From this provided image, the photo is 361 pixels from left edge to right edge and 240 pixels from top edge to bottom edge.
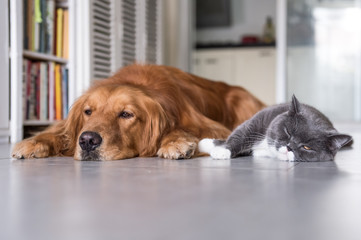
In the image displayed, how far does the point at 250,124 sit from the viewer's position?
83.7 inches

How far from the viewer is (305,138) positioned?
186 cm

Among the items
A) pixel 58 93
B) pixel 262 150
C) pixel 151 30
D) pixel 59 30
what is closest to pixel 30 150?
pixel 262 150

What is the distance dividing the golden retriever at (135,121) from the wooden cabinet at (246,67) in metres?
4.89

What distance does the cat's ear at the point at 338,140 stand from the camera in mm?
1817

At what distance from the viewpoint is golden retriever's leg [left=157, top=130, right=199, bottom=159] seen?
198cm

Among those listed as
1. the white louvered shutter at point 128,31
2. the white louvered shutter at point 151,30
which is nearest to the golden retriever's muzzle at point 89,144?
the white louvered shutter at point 128,31

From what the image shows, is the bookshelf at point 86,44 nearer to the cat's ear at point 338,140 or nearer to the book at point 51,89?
the book at point 51,89

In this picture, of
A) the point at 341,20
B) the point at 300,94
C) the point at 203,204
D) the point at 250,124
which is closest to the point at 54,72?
the point at 250,124

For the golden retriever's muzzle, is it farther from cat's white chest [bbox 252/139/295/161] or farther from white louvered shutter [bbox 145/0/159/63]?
white louvered shutter [bbox 145/0/159/63]

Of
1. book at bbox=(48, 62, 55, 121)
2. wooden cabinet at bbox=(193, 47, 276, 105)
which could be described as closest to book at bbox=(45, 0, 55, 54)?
book at bbox=(48, 62, 55, 121)

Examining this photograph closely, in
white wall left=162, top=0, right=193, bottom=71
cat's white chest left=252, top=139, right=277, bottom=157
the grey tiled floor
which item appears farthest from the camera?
white wall left=162, top=0, right=193, bottom=71

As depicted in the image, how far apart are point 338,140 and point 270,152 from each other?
32 centimetres

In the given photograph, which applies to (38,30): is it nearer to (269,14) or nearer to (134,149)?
(134,149)

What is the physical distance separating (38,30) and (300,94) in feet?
11.4
